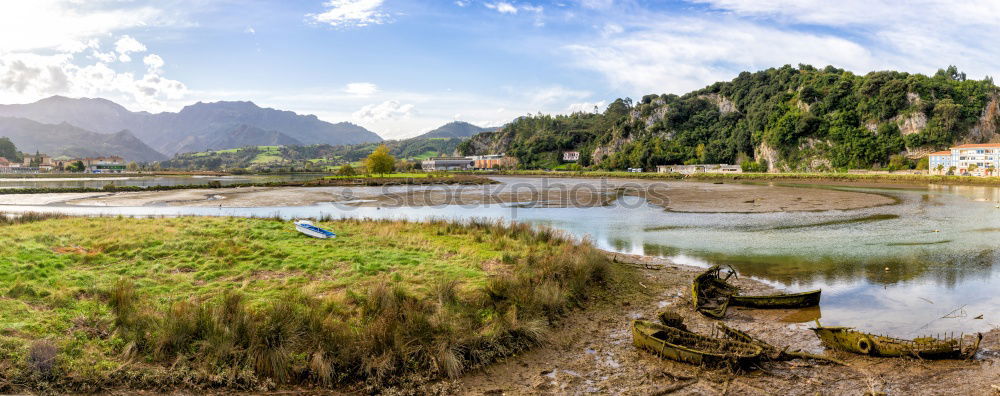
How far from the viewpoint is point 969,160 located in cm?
8769

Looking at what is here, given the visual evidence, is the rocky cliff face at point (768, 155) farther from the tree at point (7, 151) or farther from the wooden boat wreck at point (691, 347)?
the tree at point (7, 151)

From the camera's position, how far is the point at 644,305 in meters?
14.1

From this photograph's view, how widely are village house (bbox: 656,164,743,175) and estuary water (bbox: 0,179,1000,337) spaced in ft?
287

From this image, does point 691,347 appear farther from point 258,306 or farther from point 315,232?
point 315,232

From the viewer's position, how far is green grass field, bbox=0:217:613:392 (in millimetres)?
8367

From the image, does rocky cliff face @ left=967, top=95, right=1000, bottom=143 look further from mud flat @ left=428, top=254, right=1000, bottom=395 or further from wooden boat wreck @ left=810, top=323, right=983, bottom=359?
wooden boat wreck @ left=810, top=323, right=983, bottom=359

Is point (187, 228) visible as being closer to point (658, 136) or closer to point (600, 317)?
point (600, 317)

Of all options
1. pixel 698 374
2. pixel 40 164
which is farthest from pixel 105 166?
pixel 698 374

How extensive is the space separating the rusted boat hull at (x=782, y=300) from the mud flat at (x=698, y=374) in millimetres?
1698

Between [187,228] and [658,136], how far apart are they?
165m

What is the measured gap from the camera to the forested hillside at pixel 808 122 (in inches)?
4190

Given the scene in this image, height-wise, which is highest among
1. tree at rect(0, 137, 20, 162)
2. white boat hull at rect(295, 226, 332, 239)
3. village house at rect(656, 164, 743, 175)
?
tree at rect(0, 137, 20, 162)

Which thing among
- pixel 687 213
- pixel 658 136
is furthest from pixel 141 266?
pixel 658 136

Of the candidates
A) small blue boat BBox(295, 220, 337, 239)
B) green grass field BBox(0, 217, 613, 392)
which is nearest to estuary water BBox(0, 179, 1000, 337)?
green grass field BBox(0, 217, 613, 392)
